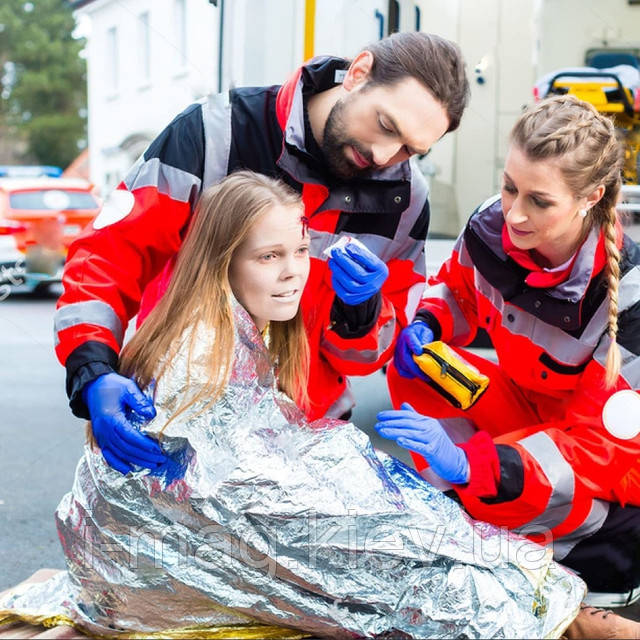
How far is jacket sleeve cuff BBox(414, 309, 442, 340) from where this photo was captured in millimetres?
2436

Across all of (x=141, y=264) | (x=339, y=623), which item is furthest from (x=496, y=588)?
(x=141, y=264)

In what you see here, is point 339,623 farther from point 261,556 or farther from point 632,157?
point 632,157

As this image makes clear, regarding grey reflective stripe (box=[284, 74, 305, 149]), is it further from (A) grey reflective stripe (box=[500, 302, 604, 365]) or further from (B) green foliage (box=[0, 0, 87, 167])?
(B) green foliage (box=[0, 0, 87, 167])

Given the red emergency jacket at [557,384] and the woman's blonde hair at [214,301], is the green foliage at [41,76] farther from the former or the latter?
the red emergency jacket at [557,384]

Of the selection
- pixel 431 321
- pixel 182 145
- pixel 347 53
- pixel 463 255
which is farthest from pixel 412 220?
pixel 347 53

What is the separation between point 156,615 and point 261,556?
29 centimetres

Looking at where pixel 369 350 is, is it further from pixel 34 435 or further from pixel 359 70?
pixel 34 435

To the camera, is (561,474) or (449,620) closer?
(449,620)

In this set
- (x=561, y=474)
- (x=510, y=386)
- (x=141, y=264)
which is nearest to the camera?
(x=561, y=474)

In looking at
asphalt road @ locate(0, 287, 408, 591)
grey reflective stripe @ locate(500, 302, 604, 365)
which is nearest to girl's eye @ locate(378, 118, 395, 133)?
grey reflective stripe @ locate(500, 302, 604, 365)

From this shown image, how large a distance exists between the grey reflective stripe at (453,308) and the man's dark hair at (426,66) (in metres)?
0.71

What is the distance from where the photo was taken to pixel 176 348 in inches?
68.1

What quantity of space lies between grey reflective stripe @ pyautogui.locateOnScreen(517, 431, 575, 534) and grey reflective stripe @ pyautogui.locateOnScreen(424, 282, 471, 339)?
58cm

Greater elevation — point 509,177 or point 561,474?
point 509,177
